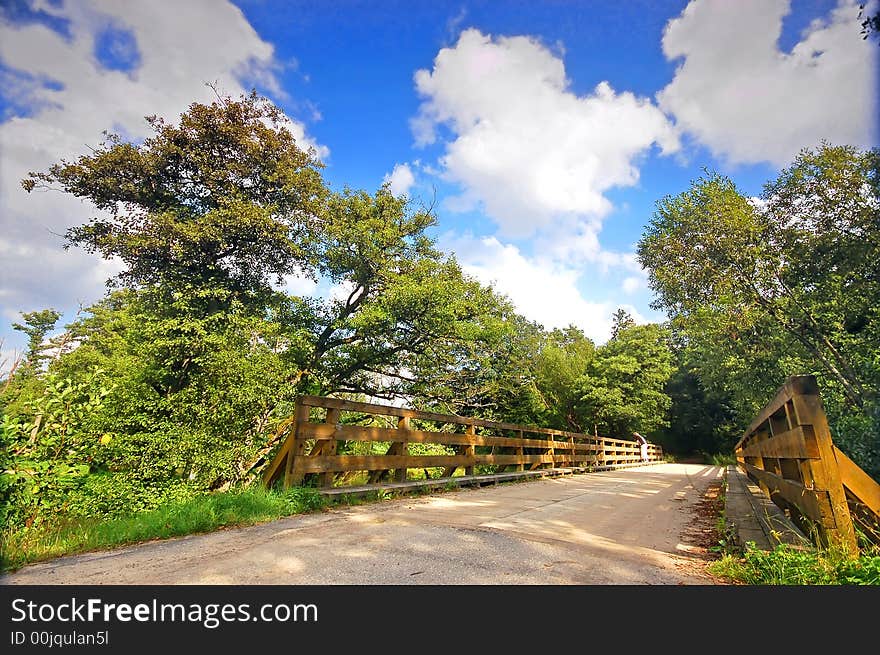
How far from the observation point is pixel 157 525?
11.4ft

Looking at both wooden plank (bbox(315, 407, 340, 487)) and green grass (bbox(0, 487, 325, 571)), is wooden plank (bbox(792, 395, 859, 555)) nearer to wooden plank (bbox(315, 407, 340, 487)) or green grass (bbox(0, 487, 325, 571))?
green grass (bbox(0, 487, 325, 571))

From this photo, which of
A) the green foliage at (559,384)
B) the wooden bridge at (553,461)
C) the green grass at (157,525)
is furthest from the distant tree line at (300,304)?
the green foliage at (559,384)

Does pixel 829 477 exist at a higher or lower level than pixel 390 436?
lower

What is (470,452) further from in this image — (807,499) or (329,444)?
(807,499)

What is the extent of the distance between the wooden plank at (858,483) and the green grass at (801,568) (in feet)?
1.18

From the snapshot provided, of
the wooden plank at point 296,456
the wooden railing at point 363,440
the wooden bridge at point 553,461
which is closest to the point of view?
the wooden bridge at point 553,461

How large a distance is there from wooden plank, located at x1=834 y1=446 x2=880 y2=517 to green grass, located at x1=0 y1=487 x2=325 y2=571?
4.24m

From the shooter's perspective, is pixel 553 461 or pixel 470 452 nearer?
pixel 470 452

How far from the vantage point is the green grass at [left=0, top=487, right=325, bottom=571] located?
287 cm

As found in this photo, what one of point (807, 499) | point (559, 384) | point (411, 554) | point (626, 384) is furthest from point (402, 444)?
point (626, 384)

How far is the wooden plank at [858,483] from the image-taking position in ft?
8.07

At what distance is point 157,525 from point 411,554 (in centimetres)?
219

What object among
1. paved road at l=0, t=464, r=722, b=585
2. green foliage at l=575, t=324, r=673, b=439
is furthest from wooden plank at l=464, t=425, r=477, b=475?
green foliage at l=575, t=324, r=673, b=439

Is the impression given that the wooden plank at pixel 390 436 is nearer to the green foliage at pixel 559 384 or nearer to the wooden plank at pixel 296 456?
the wooden plank at pixel 296 456
